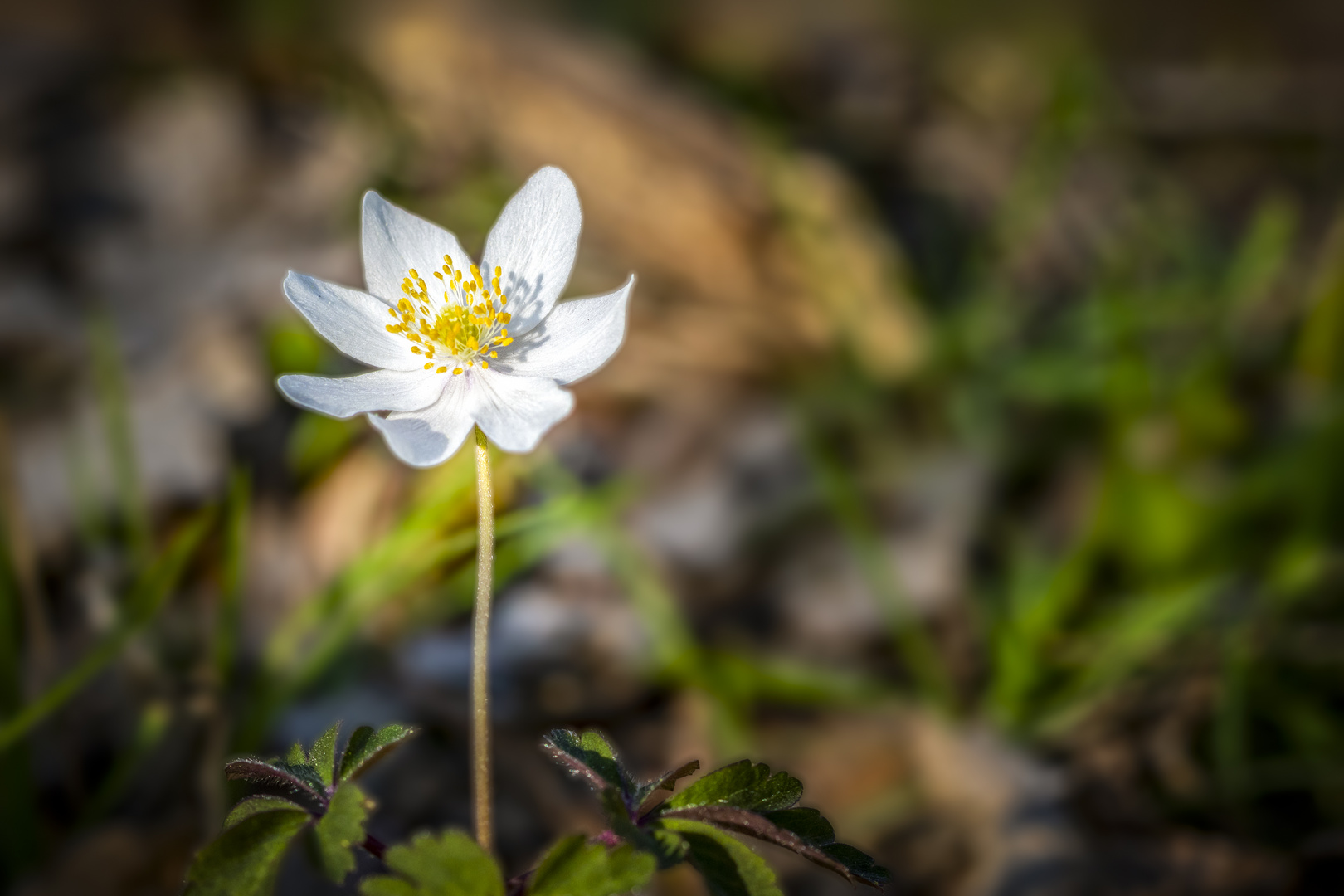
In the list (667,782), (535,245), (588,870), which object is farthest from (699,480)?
(588,870)

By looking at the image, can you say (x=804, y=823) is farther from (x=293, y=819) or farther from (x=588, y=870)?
(x=293, y=819)

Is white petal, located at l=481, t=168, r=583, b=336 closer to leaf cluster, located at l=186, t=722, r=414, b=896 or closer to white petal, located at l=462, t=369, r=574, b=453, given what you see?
white petal, located at l=462, t=369, r=574, b=453

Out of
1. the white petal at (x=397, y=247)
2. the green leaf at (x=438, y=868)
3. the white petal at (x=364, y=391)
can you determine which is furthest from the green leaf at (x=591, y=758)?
the white petal at (x=397, y=247)

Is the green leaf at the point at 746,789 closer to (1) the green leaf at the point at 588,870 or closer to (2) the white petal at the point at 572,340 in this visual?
(1) the green leaf at the point at 588,870

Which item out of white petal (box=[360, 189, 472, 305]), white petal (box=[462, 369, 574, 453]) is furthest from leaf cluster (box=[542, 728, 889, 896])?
white petal (box=[360, 189, 472, 305])

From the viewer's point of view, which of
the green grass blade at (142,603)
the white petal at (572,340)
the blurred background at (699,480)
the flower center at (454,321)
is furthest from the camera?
the blurred background at (699,480)

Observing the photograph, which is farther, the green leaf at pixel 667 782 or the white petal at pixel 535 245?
the white petal at pixel 535 245
